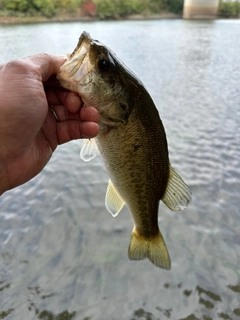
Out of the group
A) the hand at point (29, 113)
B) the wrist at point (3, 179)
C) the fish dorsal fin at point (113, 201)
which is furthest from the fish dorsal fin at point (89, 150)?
the wrist at point (3, 179)

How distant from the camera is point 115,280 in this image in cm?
372

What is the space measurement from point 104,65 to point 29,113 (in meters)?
0.52

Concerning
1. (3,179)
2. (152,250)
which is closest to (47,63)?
(3,179)

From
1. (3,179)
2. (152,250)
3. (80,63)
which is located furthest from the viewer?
(152,250)

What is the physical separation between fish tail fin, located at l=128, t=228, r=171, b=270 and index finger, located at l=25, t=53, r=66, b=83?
1.33 m

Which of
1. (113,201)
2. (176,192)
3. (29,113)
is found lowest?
(113,201)

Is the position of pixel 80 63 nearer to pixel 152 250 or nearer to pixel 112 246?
pixel 152 250

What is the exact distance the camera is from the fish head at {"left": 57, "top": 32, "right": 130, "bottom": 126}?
1.85 meters

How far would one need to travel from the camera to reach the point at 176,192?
233 cm

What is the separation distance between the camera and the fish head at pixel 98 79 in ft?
6.07

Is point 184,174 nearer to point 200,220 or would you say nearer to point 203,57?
point 200,220

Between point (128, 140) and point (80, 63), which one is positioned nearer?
point (80, 63)

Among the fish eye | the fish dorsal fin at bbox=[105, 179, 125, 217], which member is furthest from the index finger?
the fish dorsal fin at bbox=[105, 179, 125, 217]

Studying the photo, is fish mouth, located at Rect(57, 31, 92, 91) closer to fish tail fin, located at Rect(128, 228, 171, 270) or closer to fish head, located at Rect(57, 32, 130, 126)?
fish head, located at Rect(57, 32, 130, 126)
